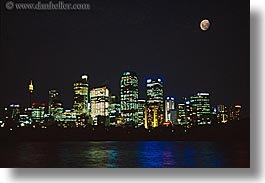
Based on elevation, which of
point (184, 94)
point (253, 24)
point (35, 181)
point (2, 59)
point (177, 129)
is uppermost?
point (253, 24)

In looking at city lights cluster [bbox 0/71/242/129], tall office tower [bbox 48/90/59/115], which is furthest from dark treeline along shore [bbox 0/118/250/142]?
tall office tower [bbox 48/90/59/115]

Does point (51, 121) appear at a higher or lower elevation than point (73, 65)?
lower

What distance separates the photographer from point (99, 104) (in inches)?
159

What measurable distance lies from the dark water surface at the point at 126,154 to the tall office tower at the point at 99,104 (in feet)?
0.65

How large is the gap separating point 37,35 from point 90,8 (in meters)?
0.45

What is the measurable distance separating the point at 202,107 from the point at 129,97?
539 mm

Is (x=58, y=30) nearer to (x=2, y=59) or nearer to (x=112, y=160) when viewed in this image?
(x=2, y=59)

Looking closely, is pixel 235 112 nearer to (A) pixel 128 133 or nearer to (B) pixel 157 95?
(B) pixel 157 95

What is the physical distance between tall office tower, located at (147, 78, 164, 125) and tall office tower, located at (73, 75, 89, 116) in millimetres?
455

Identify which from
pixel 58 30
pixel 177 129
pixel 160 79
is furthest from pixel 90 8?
pixel 177 129

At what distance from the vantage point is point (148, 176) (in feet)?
12.9

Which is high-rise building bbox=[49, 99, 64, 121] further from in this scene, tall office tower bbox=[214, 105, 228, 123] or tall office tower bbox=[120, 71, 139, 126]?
tall office tower bbox=[214, 105, 228, 123]

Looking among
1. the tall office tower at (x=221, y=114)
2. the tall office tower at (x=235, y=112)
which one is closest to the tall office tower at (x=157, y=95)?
the tall office tower at (x=221, y=114)

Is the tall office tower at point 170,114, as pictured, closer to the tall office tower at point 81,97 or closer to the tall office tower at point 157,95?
the tall office tower at point 157,95
